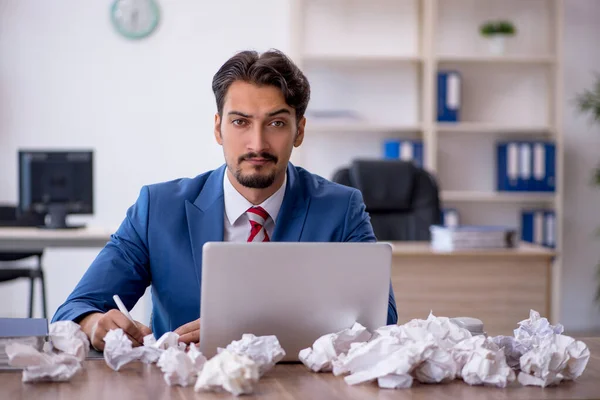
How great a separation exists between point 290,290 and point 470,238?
2328 mm

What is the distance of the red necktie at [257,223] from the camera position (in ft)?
6.82

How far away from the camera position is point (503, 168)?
5.41 metres

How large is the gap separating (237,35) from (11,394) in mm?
4500

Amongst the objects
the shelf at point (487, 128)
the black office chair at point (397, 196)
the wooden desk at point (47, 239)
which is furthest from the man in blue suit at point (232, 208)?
the shelf at point (487, 128)

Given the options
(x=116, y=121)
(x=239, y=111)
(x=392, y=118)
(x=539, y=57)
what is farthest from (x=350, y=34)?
(x=239, y=111)

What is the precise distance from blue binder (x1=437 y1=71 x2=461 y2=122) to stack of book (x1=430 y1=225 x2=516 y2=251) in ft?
5.59

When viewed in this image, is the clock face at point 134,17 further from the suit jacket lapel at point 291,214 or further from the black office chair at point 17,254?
the suit jacket lapel at point 291,214

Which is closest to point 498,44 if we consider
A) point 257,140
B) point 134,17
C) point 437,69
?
point 437,69

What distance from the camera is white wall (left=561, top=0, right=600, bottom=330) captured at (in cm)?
574

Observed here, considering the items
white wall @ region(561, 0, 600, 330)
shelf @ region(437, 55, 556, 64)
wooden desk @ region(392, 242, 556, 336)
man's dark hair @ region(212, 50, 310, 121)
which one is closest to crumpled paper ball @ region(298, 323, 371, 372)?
man's dark hair @ region(212, 50, 310, 121)

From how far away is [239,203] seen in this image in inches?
82.0

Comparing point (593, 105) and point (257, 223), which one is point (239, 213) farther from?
point (593, 105)

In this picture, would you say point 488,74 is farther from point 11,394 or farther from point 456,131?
point 11,394

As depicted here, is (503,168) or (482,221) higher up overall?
(503,168)
